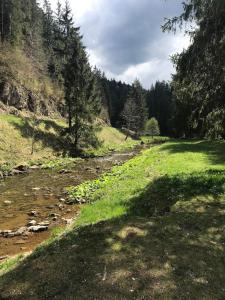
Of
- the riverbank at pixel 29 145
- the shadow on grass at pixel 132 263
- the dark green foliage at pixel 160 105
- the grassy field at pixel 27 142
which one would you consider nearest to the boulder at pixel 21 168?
the riverbank at pixel 29 145

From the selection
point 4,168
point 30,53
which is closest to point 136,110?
point 30,53

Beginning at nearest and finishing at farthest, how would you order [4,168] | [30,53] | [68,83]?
[4,168] < [68,83] < [30,53]

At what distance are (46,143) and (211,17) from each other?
107 feet

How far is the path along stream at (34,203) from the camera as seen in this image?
14.8 m

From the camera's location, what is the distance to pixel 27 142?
1687 inches

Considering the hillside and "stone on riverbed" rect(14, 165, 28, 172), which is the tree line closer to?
the hillside

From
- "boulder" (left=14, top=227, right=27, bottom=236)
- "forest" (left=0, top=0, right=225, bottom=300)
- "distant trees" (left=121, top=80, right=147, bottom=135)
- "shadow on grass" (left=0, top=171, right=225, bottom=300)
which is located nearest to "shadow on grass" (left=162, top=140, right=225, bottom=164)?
"forest" (left=0, top=0, right=225, bottom=300)

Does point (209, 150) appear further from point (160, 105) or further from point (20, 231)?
point (160, 105)

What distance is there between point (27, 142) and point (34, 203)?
75.5 feet

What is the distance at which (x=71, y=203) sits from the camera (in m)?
20.6

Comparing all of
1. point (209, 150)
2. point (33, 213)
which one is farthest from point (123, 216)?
point (209, 150)

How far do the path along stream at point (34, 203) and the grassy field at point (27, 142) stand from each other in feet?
17.1

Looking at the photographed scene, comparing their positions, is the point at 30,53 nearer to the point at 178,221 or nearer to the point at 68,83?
the point at 68,83

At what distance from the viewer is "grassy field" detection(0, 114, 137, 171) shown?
124ft
